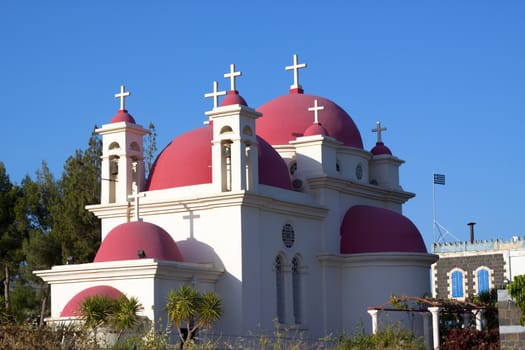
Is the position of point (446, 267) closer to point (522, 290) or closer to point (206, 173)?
point (206, 173)

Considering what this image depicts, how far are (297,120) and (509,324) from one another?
45.6ft

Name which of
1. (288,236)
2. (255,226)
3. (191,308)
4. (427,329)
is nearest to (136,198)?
(255,226)

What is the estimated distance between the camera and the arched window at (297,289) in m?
31.2

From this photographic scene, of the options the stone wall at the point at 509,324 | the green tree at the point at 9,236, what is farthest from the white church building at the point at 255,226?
the green tree at the point at 9,236

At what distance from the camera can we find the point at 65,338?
14672 mm

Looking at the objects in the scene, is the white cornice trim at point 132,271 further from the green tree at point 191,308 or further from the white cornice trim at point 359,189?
the white cornice trim at point 359,189

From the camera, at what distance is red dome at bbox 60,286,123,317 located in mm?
26203

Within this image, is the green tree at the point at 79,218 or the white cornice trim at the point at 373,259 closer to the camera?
the white cornice trim at the point at 373,259

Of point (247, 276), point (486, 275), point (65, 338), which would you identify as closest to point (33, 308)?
point (247, 276)

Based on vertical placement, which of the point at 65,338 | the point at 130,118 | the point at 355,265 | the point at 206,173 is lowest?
the point at 65,338

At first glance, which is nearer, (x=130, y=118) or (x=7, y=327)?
(x=7, y=327)

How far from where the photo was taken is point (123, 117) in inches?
1257

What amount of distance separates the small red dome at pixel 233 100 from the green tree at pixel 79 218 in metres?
11.9

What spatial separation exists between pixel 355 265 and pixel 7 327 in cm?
1967
